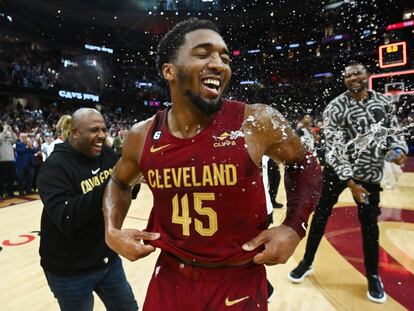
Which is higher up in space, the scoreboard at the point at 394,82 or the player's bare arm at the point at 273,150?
the scoreboard at the point at 394,82

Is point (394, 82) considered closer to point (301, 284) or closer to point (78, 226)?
point (301, 284)

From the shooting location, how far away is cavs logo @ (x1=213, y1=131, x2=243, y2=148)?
115 centimetres

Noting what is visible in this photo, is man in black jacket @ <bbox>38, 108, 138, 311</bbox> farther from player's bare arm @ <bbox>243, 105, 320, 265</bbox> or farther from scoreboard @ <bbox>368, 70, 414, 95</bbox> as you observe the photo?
scoreboard @ <bbox>368, 70, 414, 95</bbox>

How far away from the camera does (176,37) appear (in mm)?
1294

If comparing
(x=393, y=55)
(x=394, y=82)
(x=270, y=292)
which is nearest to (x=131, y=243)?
(x=270, y=292)

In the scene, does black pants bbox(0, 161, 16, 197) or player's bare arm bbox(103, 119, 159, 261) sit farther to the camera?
black pants bbox(0, 161, 16, 197)

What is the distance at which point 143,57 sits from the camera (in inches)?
912

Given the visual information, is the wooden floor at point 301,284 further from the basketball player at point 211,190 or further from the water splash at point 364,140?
the basketball player at point 211,190

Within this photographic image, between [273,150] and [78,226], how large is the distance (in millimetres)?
1022

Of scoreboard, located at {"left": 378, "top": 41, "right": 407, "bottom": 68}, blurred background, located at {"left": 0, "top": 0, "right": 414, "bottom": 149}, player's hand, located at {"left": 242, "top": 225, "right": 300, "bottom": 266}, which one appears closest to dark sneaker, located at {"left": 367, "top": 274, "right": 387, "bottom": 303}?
player's hand, located at {"left": 242, "top": 225, "right": 300, "bottom": 266}

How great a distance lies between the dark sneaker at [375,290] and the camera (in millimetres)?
2498

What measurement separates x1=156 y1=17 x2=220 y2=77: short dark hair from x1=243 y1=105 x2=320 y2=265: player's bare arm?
37 cm

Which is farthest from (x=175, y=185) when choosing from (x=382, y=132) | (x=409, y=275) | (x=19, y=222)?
(x=19, y=222)

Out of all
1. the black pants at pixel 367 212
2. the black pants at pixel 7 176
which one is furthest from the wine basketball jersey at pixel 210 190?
the black pants at pixel 7 176
